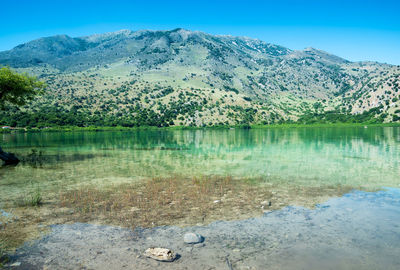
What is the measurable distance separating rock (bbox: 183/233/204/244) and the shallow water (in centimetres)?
21

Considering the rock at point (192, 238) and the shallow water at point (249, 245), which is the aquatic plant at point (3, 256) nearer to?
the shallow water at point (249, 245)

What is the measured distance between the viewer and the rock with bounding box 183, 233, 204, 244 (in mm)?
9578

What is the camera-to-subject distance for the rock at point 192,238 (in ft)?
31.4

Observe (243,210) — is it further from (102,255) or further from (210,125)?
(210,125)

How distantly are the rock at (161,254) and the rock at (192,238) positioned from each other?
106 cm

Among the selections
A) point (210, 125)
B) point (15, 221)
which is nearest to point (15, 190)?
point (15, 221)

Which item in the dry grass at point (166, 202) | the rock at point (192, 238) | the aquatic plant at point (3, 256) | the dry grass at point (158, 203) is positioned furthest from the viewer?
the dry grass at point (166, 202)

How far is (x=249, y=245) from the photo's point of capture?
938 cm

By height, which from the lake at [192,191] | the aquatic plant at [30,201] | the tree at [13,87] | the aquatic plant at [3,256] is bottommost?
the lake at [192,191]

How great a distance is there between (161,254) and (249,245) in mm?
3002

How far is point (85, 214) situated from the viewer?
506 inches

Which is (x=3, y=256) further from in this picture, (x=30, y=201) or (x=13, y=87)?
(x=13, y=87)

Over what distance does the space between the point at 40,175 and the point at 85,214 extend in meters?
14.5

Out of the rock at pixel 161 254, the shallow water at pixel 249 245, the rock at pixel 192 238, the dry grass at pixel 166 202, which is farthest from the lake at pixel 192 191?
the rock at pixel 161 254
